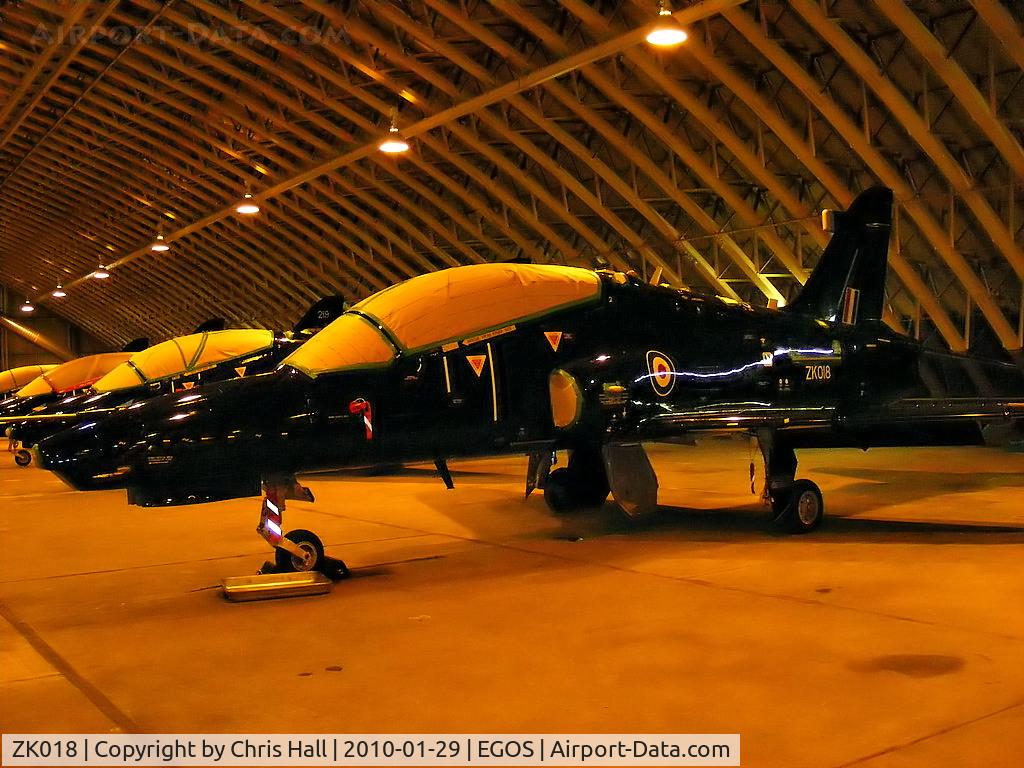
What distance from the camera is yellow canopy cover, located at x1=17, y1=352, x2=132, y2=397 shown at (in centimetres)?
2327

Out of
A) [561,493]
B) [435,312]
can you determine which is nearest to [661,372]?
[561,493]

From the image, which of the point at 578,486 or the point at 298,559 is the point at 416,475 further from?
the point at 298,559

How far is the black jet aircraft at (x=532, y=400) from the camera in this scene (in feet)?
24.4

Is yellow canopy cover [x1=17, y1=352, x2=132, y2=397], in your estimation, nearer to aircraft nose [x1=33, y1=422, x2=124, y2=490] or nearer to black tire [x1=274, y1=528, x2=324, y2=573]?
black tire [x1=274, y1=528, x2=324, y2=573]

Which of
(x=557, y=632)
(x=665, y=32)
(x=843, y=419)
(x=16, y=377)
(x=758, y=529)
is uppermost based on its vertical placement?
(x=665, y=32)

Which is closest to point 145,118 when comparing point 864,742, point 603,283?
point 603,283

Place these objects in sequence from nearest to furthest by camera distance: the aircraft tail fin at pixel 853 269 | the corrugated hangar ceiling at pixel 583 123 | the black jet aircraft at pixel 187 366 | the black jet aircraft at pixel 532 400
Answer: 1. the black jet aircraft at pixel 532 400
2. the aircraft tail fin at pixel 853 269
3. the black jet aircraft at pixel 187 366
4. the corrugated hangar ceiling at pixel 583 123

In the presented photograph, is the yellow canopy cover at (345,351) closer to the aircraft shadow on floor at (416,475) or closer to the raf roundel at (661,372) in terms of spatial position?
the raf roundel at (661,372)

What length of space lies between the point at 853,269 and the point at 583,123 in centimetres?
1217

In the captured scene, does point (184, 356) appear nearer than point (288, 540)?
No

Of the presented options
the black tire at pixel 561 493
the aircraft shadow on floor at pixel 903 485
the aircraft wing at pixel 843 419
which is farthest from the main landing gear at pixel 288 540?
the aircraft shadow on floor at pixel 903 485

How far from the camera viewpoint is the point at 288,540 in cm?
793

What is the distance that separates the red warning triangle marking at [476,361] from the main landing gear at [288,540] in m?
1.74

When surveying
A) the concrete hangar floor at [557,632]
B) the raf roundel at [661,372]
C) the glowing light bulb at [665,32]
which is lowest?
the concrete hangar floor at [557,632]
